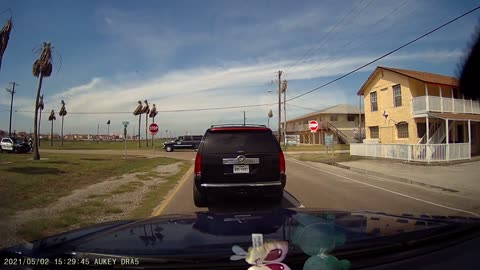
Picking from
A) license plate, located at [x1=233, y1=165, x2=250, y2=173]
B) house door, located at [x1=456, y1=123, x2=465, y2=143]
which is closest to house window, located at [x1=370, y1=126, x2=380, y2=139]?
house door, located at [x1=456, y1=123, x2=465, y2=143]

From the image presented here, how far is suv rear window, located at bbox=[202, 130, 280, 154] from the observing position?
760 cm

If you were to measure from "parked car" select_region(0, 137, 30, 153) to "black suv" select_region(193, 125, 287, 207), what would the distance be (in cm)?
3762

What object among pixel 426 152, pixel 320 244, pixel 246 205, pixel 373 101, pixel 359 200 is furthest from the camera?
pixel 373 101

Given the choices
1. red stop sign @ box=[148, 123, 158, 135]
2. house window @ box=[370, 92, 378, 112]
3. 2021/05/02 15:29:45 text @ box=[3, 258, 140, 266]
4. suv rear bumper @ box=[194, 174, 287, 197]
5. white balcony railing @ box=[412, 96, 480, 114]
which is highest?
house window @ box=[370, 92, 378, 112]

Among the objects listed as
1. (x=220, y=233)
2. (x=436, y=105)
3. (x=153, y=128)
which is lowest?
(x=220, y=233)

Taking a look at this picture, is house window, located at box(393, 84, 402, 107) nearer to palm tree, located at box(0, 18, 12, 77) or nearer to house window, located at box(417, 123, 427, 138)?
house window, located at box(417, 123, 427, 138)

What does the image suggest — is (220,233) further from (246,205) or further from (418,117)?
(418,117)

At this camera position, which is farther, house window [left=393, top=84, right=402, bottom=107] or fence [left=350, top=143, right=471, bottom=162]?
house window [left=393, top=84, right=402, bottom=107]

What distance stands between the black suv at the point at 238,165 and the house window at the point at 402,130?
24007mm

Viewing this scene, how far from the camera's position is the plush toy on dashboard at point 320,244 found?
2418 millimetres

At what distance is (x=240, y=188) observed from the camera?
296 inches

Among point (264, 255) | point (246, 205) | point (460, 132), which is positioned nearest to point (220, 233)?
point (264, 255)

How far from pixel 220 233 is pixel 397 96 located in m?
29.5

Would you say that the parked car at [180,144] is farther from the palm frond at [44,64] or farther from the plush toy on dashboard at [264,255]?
the plush toy on dashboard at [264,255]
